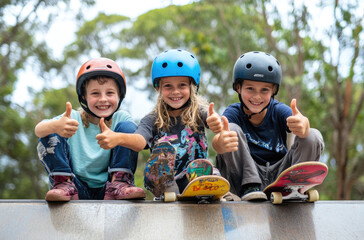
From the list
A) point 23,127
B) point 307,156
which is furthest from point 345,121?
point 23,127

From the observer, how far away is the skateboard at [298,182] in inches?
121

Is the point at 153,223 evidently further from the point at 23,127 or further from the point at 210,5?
the point at 23,127

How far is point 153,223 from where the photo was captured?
2971 millimetres

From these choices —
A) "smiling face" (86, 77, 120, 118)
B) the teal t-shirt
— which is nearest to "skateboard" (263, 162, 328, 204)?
the teal t-shirt

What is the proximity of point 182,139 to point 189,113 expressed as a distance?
25 cm

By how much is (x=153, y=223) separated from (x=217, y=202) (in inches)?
23.2

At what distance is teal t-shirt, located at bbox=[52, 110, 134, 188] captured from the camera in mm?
3611

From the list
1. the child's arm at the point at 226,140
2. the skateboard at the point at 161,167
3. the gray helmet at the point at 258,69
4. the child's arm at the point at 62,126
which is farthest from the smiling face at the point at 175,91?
the child's arm at the point at 62,126

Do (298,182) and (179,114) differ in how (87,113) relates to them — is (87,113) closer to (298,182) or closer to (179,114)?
(179,114)

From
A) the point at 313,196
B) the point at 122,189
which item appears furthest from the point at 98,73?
the point at 313,196

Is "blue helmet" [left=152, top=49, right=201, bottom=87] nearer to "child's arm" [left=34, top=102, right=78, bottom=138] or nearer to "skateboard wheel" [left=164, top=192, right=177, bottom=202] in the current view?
"child's arm" [left=34, top=102, right=78, bottom=138]

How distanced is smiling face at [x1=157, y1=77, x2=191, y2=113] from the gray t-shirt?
189mm

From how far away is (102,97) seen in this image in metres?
3.72

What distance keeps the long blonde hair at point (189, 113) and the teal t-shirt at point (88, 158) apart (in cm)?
28
